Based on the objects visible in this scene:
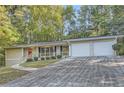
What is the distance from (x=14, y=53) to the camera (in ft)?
51.5

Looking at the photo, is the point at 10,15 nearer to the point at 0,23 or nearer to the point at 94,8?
the point at 0,23

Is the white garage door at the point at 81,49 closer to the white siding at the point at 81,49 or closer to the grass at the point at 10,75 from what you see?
the white siding at the point at 81,49

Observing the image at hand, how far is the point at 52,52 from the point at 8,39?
16.8 feet

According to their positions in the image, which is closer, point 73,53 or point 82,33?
point 73,53

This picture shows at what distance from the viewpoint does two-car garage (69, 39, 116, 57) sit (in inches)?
521

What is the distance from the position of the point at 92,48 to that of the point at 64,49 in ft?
7.10

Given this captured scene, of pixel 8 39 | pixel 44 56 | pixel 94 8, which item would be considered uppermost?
pixel 94 8

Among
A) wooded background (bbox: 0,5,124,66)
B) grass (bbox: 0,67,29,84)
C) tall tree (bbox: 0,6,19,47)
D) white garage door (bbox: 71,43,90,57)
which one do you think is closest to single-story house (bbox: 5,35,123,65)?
white garage door (bbox: 71,43,90,57)

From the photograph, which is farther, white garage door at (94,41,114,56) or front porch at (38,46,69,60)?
front porch at (38,46,69,60)

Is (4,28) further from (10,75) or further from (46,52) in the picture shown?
(46,52)

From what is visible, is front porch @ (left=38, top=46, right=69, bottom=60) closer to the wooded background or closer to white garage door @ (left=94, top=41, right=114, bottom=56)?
the wooded background

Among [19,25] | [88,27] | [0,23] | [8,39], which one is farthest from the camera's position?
[88,27]

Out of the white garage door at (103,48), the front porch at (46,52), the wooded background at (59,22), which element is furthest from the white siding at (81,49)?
the wooded background at (59,22)

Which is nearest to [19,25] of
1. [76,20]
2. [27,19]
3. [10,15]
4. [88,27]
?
[27,19]
